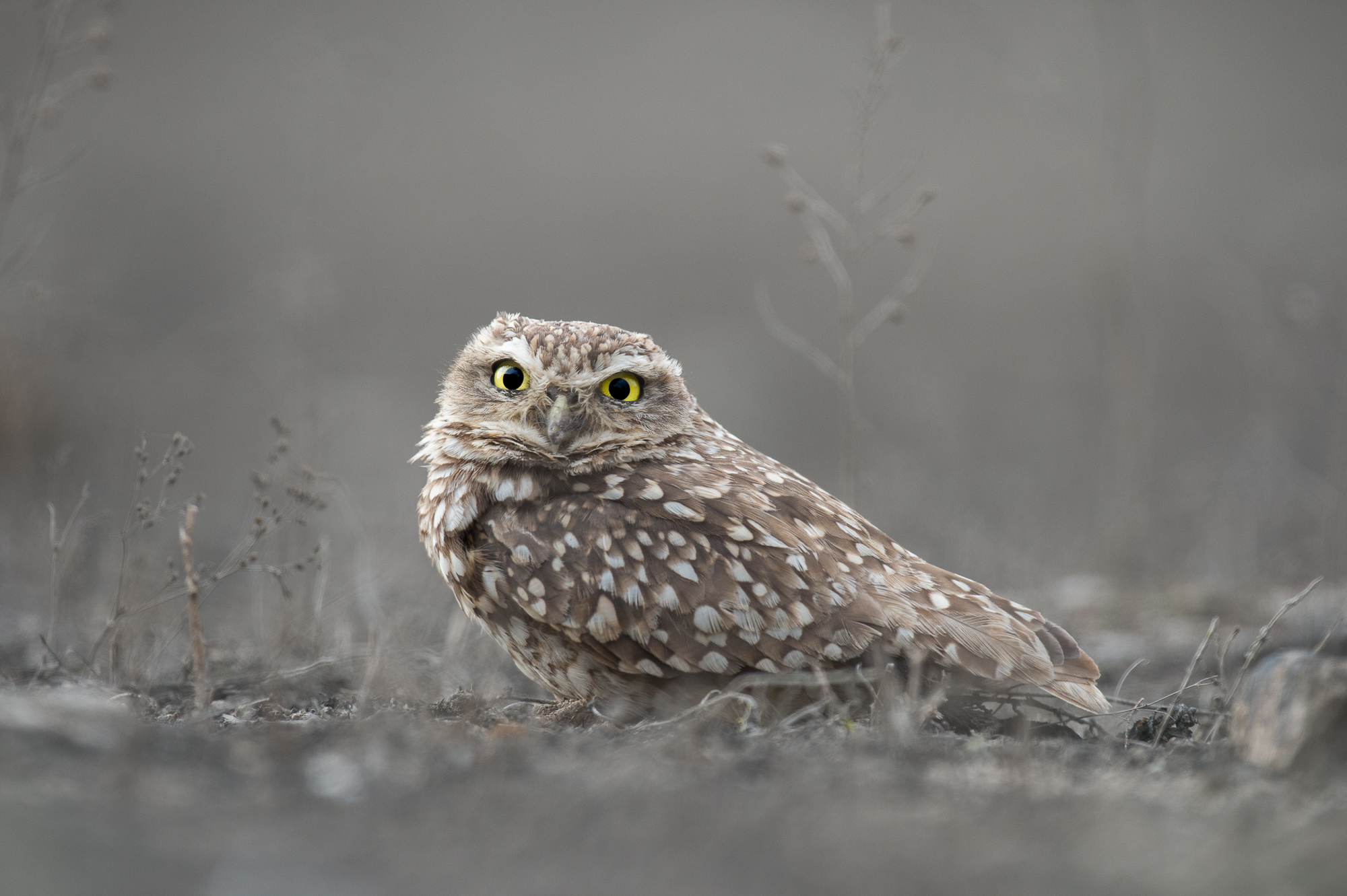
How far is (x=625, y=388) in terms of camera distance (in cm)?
390

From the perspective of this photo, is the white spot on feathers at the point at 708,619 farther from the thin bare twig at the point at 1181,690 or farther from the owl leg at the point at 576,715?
the thin bare twig at the point at 1181,690

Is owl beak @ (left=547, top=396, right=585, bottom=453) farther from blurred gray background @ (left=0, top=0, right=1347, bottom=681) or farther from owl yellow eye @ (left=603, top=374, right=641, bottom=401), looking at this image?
blurred gray background @ (left=0, top=0, right=1347, bottom=681)

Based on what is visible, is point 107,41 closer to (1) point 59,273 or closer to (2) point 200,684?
(2) point 200,684

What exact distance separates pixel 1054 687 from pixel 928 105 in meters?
23.5

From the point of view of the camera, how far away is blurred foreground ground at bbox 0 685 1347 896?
6.56ft

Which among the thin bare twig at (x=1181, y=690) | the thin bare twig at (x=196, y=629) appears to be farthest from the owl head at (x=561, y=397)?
the thin bare twig at (x=1181, y=690)

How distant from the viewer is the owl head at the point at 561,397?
12.4ft

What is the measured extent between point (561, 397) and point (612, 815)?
181cm

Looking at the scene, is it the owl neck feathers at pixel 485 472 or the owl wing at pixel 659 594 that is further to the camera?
the owl neck feathers at pixel 485 472

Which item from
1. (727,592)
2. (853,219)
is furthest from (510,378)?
(853,219)

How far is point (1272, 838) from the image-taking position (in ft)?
7.10

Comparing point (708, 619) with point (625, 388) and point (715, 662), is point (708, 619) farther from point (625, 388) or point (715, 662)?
point (625, 388)

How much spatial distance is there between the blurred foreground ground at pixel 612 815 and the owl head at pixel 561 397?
1198 millimetres

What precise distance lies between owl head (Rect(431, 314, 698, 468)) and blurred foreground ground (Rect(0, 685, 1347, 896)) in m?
1.20
